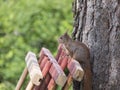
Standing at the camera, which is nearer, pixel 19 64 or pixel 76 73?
pixel 76 73

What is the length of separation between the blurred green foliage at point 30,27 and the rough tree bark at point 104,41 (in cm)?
274

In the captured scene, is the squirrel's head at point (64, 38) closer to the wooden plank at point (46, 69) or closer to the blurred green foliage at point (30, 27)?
the wooden plank at point (46, 69)

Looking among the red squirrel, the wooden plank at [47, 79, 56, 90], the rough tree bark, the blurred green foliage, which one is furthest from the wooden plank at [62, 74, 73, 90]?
the blurred green foliage

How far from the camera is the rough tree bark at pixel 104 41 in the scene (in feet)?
10.2

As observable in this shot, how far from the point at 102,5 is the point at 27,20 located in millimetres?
3358

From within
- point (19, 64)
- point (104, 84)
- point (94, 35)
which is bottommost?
point (19, 64)

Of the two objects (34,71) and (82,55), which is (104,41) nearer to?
(82,55)

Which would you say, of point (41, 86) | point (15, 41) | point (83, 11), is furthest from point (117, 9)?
point (15, 41)

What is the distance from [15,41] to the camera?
20.6 feet

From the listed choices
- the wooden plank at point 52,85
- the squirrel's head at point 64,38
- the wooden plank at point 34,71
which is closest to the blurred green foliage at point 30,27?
the wooden plank at point 34,71

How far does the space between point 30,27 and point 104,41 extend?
3.34 m

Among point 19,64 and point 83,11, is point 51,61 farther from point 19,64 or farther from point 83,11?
point 19,64

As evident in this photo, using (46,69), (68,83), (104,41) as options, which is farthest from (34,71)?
Result: (104,41)

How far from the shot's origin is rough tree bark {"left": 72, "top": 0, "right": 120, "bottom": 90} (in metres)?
3.10
